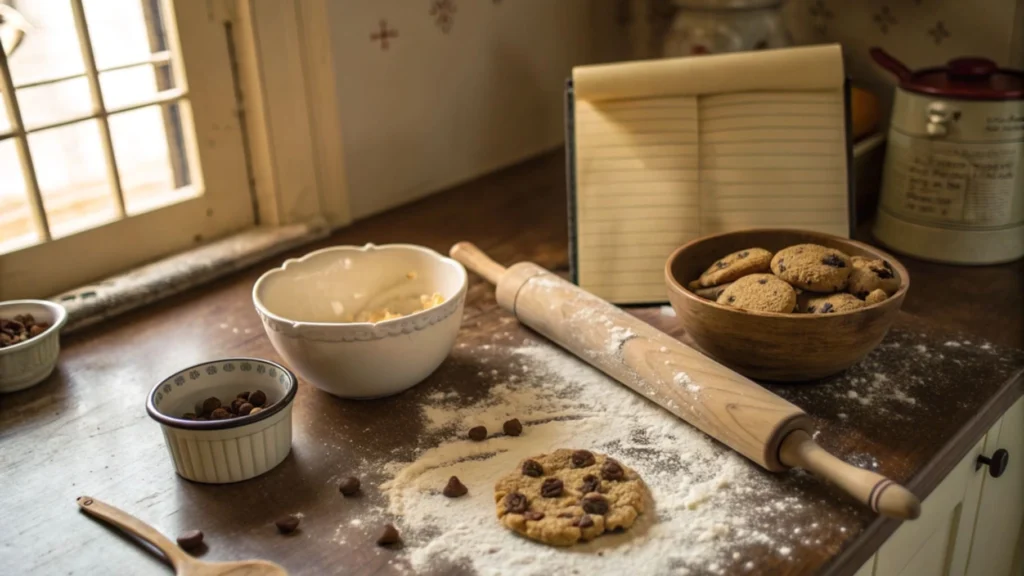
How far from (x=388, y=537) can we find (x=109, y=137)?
755mm

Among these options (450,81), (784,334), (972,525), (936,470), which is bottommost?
(972,525)

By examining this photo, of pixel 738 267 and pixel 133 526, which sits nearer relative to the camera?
pixel 133 526

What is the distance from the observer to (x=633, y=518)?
0.77 meters

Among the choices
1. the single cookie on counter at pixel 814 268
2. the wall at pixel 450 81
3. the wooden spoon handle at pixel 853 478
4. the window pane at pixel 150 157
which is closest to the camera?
the wooden spoon handle at pixel 853 478

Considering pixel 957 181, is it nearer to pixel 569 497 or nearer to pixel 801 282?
pixel 801 282

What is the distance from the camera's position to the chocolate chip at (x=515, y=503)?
2.56ft

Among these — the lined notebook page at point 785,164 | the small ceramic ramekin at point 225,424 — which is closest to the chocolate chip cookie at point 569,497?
the small ceramic ramekin at point 225,424

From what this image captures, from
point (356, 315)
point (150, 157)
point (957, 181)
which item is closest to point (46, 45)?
point (150, 157)

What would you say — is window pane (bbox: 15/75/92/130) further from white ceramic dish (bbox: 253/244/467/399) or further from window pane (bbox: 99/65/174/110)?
white ceramic dish (bbox: 253/244/467/399)

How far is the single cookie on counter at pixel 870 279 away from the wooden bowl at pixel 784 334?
0.01 meters

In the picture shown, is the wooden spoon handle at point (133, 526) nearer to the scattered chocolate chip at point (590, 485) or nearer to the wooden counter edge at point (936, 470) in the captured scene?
the scattered chocolate chip at point (590, 485)

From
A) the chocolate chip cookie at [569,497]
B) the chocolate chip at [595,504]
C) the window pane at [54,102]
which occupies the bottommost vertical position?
the chocolate chip cookie at [569,497]

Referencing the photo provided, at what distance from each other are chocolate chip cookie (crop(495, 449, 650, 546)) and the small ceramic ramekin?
212 millimetres

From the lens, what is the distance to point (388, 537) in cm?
76
